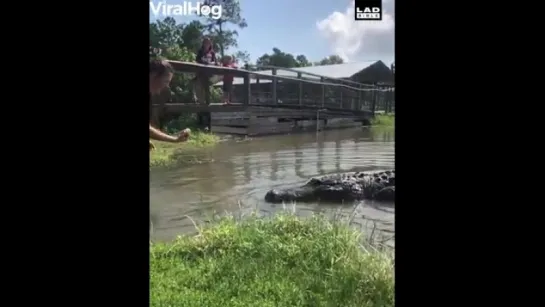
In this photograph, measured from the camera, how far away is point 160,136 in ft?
7.12

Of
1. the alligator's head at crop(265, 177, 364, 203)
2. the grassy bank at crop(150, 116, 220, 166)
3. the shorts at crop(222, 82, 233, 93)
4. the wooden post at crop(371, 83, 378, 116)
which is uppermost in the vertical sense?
the shorts at crop(222, 82, 233, 93)

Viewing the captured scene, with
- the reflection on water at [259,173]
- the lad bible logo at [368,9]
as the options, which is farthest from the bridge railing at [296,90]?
the lad bible logo at [368,9]

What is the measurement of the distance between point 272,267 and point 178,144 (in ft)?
2.02

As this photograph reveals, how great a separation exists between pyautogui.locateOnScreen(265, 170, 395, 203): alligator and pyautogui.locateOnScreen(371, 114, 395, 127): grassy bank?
19 cm

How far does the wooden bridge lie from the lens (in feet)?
7.22

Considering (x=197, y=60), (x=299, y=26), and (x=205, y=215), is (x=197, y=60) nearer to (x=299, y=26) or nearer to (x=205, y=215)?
(x=299, y=26)

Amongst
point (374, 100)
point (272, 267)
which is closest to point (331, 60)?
point (374, 100)

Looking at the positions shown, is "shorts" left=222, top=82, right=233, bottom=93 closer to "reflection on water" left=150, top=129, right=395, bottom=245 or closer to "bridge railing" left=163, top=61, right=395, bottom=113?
"bridge railing" left=163, top=61, right=395, bottom=113

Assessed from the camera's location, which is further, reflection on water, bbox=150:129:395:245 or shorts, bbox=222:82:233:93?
shorts, bbox=222:82:233:93

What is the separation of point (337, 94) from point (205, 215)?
2.47 ft

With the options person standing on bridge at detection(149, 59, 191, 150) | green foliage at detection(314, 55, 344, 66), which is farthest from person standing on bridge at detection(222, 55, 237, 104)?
green foliage at detection(314, 55, 344, 66)

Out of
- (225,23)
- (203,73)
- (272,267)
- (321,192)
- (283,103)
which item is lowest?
(272,267)

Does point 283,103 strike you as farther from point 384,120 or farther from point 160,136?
point 160,136
